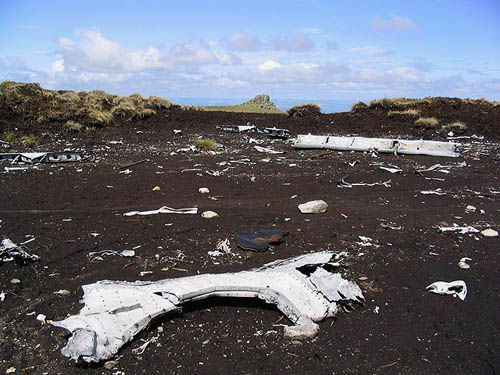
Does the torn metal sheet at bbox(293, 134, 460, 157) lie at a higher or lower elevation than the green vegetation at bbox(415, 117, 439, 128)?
lower

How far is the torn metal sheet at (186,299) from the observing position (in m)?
2.86

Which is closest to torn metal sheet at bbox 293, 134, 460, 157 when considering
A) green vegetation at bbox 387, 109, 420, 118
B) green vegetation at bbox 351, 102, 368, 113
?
green vegetation at bbox 387, 109, 420, 118

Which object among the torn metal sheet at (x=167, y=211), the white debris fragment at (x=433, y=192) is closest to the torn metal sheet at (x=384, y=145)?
the white debris fragment at (x=433, y=192)

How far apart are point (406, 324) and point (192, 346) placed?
6.78ft

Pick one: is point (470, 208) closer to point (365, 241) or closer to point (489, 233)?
point (489, 233)

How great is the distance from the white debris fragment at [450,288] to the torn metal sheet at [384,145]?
8435mm

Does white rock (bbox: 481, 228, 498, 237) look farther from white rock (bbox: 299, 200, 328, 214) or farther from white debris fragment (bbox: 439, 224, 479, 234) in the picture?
white rock (bbox: 299, 200, 328, 214)

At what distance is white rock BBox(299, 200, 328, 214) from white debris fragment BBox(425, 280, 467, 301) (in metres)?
2.46

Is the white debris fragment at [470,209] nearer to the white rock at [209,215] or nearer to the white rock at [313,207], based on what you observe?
the white rock at [313,207]

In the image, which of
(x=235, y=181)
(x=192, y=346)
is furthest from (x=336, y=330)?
(x=235, y=181)

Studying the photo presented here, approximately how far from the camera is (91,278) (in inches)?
158

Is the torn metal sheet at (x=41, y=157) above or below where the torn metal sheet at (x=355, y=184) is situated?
above

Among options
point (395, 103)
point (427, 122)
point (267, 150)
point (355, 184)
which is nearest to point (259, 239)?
point (355, 184)

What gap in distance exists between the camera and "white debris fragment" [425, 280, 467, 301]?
3846 mm
